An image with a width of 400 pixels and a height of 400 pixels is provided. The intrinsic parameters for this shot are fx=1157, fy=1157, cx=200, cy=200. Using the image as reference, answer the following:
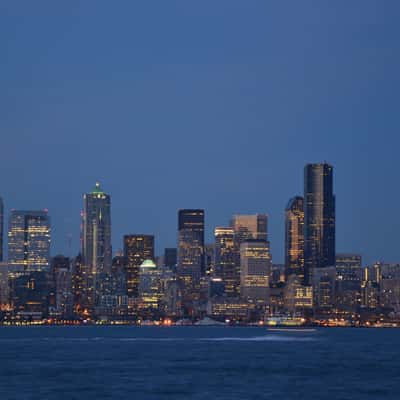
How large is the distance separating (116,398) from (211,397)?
7189 mm

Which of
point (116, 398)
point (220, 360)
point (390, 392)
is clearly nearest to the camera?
point (116, 398)

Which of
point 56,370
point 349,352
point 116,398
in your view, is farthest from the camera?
point 349,352

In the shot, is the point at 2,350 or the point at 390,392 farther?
the point at 2,350

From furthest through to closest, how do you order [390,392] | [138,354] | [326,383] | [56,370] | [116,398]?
[138,354] → [56,370] → [326,383] → [390,392] → [116,398]

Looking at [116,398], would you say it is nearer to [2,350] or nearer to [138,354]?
[138,354]

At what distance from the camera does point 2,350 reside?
163 meters

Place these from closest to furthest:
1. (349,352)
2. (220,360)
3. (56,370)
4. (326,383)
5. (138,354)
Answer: (326,383) < (56,370) < (220,360) < (138,354) < (349,352)

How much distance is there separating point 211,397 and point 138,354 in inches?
2473

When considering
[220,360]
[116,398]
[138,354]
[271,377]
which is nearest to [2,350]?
[138,354]

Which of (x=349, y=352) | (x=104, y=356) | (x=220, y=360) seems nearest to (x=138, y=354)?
(x=104, y=356)

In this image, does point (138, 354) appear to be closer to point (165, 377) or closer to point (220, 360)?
point (220, 360)

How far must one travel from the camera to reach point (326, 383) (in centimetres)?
10194

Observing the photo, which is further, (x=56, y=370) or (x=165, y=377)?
(x=56, y=370)

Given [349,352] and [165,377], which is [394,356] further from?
[165,377]
